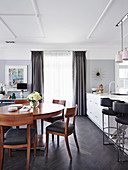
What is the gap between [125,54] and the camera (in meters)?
2.84

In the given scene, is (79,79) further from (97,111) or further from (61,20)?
(61,20)

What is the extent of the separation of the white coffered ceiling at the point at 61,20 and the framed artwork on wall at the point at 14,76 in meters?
1.06

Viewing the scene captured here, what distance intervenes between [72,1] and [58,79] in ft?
10.4

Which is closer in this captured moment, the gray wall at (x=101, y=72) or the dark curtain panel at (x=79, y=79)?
the dark curtain panel at (x=79, y=79)

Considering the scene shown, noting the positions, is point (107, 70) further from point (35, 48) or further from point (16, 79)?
point (16, 79)

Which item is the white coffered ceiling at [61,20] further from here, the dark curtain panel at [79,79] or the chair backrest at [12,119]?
the chair backrest at [12,119]

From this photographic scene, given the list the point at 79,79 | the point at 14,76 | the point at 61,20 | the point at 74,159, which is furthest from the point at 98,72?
Answer: the point at 74,159

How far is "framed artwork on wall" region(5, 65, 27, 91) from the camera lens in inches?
209

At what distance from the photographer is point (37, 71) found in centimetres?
527

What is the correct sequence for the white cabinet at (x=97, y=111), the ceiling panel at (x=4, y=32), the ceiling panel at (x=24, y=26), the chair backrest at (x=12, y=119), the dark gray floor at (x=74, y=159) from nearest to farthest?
the chair backrest at (x=12, y=119) → the dark gray floor at (x=74, y=159) → the ceiling panel at (x=24, y=26) → the white cabinet at (x=97, y=111) → the ceiling panel at (x=4, y=32)

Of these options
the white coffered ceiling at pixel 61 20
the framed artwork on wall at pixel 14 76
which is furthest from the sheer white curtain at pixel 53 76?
the framed artwork on wall at pixel 14 76

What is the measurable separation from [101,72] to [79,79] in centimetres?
98

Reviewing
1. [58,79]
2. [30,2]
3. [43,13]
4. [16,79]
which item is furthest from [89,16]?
[16,79]

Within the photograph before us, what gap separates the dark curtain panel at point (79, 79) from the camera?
5289 millimetres
